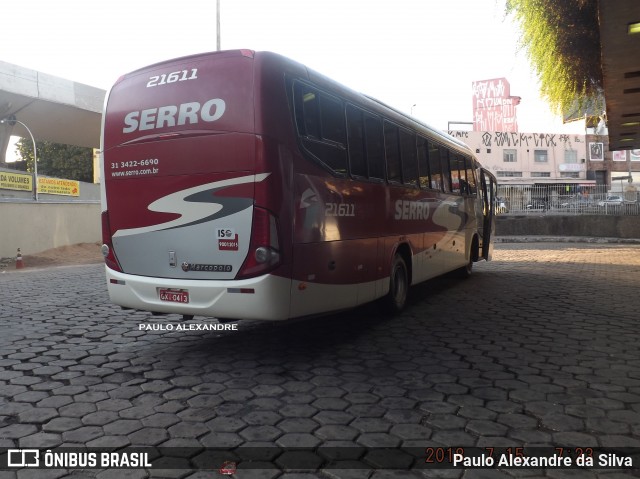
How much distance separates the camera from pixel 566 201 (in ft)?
89.6

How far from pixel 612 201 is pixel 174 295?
25915mm

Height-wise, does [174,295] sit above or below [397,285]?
above

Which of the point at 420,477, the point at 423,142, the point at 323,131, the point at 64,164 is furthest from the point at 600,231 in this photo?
the point at 64,164

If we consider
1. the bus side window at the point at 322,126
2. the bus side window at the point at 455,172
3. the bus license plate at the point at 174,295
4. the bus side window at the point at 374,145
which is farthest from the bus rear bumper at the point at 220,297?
the bus side window at the point at 455,172

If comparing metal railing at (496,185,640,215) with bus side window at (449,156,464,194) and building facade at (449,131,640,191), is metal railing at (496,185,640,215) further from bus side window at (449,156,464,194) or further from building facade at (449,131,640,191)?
building facade at (449,131,640,191)

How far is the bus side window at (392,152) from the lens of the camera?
7.32 meters

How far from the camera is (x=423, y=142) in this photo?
28.9ft

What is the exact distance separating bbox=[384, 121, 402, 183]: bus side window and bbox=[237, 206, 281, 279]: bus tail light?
2.84 meters

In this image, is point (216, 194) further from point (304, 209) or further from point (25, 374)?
point (25, 374)

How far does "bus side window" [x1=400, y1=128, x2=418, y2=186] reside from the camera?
7887 millimetres

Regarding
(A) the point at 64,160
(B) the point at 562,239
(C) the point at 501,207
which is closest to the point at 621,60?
(B) the point at 562,239

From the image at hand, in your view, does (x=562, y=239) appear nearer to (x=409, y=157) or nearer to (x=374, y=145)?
(x=409, y=157)

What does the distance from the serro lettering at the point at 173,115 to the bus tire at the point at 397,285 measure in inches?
136

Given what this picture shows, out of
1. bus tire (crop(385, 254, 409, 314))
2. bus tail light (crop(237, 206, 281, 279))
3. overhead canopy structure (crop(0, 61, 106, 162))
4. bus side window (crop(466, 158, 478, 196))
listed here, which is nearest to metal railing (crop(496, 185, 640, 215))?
bus side window (crop(466, 158, 478, 196))
